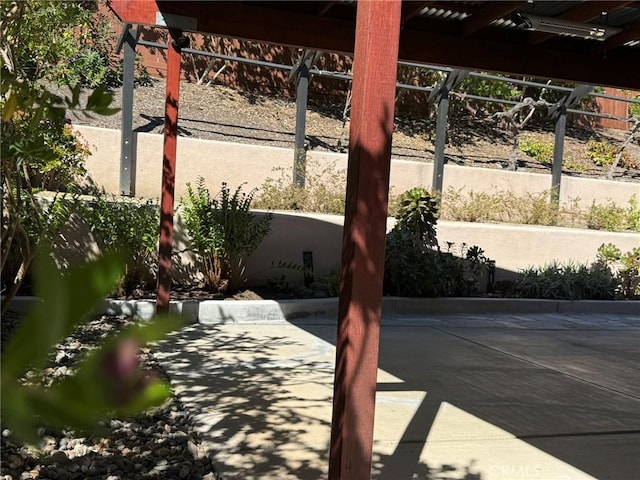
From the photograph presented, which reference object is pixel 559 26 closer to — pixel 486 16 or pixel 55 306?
pixel 486 16

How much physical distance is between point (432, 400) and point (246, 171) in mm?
7837

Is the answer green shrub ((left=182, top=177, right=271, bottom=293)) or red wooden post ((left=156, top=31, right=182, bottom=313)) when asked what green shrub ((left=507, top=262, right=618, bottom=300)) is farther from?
red wooden post ((left=156, top=31, right=182, bottom=313))

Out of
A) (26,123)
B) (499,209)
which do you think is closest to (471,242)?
(499,209)

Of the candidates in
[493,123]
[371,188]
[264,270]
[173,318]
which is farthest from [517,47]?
[493,123]

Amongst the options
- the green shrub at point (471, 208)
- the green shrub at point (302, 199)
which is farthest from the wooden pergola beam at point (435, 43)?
the green shrub at point (471, 208)

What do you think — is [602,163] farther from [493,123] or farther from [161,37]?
[161,37]

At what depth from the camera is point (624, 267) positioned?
413 inches

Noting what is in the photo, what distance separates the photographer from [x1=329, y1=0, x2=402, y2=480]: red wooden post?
2541 millimetres

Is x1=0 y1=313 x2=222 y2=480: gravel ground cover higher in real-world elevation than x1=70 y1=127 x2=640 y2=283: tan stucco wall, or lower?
lower

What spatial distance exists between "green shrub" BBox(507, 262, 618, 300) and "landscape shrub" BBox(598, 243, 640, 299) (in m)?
0.25

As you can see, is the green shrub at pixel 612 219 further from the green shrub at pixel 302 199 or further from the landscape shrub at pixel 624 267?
the green shrub at pixel 302 199

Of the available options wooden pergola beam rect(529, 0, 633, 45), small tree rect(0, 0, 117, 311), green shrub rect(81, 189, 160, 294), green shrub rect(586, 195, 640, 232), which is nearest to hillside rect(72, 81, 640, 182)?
green shrub rect(586, 195, 640, 232)

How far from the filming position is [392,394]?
4969mm

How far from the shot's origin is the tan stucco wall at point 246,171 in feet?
36.1
